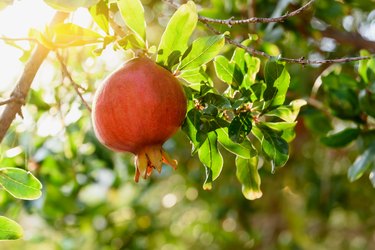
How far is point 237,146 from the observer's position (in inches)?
41.1

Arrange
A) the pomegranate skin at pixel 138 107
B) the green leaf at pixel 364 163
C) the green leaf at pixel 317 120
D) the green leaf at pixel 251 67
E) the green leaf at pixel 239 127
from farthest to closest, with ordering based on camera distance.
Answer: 1. the green leaf at pixel 317 120
2. the green leaf at pixel 364 163
3. the green leaf at pixel 251 67
4. the green leaf at pixel 239 127
5. the pomegranate skin at pixel 138 107

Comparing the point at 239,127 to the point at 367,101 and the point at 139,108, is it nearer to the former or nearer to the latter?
the point at 139,108

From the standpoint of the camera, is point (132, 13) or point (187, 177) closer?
point (132, 13)

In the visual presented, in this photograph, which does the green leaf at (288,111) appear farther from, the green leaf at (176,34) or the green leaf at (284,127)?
the green leaf at (176,34)

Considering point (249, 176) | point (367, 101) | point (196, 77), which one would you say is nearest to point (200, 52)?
point (196, 77)

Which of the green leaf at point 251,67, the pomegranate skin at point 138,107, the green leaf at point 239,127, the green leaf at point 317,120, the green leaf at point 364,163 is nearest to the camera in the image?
the pomegranate skin at point 138,107

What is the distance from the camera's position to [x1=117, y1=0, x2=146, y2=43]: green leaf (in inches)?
38.9

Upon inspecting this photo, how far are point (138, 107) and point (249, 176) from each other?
0.33 metres

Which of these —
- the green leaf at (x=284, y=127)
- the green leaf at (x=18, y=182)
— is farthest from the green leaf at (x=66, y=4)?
the green leaf at (x=284, y=127)

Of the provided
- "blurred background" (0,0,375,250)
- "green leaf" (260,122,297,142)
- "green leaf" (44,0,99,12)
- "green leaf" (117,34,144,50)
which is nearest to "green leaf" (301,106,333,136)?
"blurred background" (0,0,375,250)

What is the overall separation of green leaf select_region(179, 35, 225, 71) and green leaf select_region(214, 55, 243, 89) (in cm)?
6

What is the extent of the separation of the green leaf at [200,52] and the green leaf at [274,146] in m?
0.16

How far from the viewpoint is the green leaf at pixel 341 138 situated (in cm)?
155

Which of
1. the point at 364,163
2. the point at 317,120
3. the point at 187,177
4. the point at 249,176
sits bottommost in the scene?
the point at 187,177
